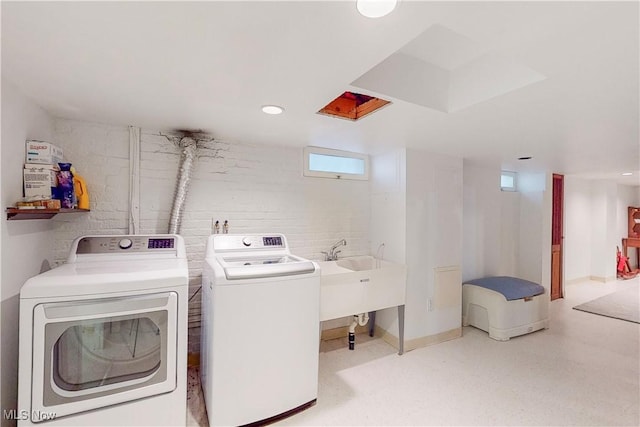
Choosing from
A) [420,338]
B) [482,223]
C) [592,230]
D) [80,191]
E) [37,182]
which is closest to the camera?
[37,182]

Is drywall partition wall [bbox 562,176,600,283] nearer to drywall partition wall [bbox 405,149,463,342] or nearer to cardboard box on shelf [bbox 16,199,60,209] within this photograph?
drywall partition wall [bbox 405,149,463,342]

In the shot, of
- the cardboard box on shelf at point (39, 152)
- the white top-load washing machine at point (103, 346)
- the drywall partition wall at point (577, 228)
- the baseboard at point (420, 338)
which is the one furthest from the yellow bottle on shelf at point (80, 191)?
the drywall partition wall at point (577, 228)

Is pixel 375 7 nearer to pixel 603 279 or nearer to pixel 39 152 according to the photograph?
pixel 39 152

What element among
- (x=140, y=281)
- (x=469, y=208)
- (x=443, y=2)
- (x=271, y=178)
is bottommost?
(x=140, y=281)

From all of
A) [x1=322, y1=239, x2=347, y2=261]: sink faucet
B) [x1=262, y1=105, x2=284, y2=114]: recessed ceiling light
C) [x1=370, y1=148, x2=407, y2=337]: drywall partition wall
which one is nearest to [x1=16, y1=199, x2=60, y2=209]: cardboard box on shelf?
[x1=262, y1=105, x2=284, y2=114]: recessed ceiling light

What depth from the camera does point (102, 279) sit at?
1465 millimetres

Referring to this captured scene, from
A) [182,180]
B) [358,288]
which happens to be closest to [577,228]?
[358,288]

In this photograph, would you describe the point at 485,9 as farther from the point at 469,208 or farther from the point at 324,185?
the point at 469,208

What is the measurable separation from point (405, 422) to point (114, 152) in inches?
114

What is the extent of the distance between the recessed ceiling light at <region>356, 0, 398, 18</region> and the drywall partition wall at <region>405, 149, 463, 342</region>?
210cm

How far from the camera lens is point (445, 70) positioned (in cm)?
183

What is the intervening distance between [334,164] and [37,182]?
7.91 feet

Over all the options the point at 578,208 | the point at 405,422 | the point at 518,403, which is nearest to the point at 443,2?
the point at 405,422

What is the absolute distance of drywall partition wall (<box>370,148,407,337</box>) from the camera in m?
2.96
